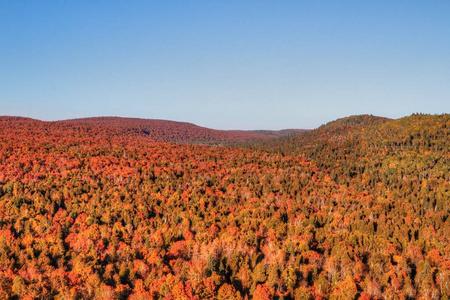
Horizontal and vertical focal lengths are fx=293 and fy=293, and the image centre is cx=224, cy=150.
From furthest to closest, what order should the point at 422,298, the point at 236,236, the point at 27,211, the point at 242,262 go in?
1. the point at 27,211
2. the point at 236,236
3. the point at 242,262
4. the point at 422,298

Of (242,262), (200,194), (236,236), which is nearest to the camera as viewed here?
(242,262)

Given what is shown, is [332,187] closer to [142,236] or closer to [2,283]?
[142,236]

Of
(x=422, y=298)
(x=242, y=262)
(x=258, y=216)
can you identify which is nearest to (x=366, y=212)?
(x=258, y=216)

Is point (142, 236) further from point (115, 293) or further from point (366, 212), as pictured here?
point (366, 212)

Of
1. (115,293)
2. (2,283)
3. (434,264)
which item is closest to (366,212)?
(434,264)

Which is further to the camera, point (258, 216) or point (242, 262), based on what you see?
point (258, 216)

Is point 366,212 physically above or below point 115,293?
above
